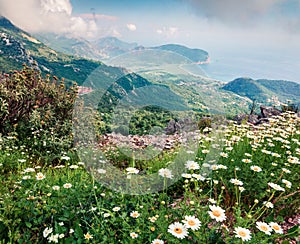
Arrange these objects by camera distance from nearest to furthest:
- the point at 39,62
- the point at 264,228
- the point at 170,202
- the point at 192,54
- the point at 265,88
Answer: the point at 264,228 < the point at 170,202 < the point at 192,54 < the point at 39,62 < the point at 265,88

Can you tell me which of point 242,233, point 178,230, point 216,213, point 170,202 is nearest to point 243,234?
point 242,233

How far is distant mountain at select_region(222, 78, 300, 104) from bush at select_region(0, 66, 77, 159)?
139 meters

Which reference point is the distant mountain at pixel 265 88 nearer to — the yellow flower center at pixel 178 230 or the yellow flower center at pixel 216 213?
the yellow flower center at pixel 216 213

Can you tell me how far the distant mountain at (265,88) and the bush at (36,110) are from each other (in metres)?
139

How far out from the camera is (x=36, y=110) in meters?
6.31

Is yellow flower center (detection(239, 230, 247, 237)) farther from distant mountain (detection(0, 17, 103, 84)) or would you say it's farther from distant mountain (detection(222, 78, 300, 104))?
distant mountain (detection(222, 78, 300, 104))

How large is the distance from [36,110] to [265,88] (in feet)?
539

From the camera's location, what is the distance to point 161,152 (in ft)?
17.5

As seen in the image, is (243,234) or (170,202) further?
(170,202)

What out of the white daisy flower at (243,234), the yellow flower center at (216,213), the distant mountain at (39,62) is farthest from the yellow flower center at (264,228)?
the distant mountain at (39,62)

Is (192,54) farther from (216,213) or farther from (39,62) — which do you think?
(39,62)

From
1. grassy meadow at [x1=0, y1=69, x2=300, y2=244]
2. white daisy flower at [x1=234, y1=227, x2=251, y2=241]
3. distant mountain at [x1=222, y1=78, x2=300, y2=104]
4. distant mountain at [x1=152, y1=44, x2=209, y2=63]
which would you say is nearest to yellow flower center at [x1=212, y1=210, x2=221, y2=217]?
grassy meadow at [x1=0, y1=69, x2=300, y2=244]

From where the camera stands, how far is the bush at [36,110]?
5.85 meters

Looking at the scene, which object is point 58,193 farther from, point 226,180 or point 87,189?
point 226,180
